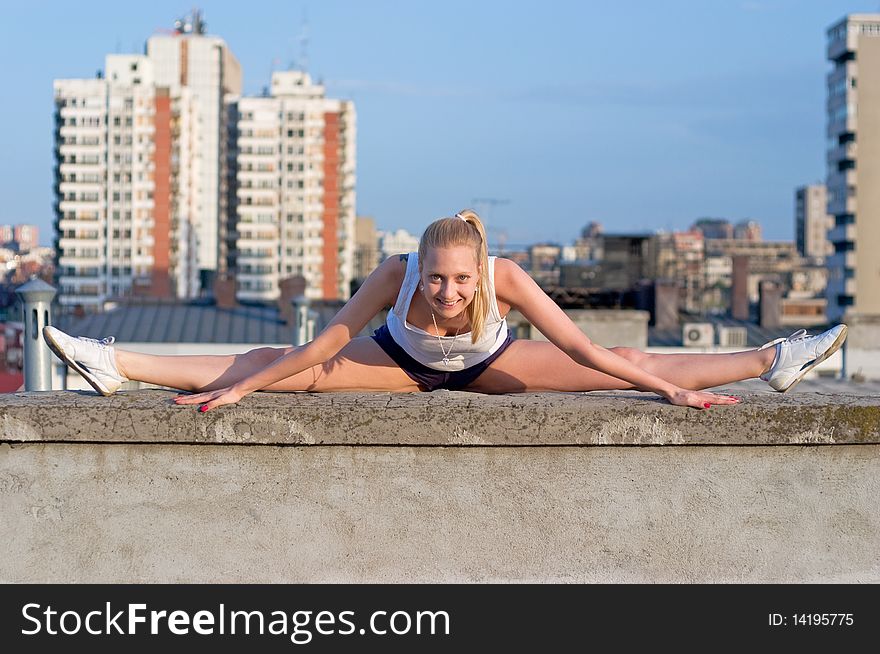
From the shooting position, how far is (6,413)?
3527 mm

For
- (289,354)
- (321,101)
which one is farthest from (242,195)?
(289,354)

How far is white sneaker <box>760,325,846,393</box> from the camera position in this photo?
4023mm

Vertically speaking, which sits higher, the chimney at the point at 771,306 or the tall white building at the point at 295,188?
the tall white building at the point at 295,188

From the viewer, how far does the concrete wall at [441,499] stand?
11.7 ft

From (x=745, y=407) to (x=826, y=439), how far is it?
0.82 feet

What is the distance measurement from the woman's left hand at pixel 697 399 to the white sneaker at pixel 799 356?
383 mm

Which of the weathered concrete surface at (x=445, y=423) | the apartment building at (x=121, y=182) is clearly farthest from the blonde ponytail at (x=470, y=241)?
the apartment building at (x=121, y=182)

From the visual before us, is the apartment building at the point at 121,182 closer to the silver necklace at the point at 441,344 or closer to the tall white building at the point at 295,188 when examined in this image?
the tall white building at the point at 295,188

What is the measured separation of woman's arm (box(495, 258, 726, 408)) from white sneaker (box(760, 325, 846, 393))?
16.1 inches

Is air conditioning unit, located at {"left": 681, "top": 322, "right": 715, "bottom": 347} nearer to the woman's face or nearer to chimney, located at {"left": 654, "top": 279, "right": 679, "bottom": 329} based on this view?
chimney, located at {"left": 654, "top": 279, "right": 679, "bottom": 329}

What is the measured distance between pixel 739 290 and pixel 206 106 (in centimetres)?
9340

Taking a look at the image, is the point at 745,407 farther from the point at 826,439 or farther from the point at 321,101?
the point at 321,101

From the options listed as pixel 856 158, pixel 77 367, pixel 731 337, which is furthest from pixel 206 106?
pixel 77 367

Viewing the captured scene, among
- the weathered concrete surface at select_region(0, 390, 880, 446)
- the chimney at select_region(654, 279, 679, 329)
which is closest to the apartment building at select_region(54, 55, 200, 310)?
the chimney at select_region(654, 279, 679, 329)
